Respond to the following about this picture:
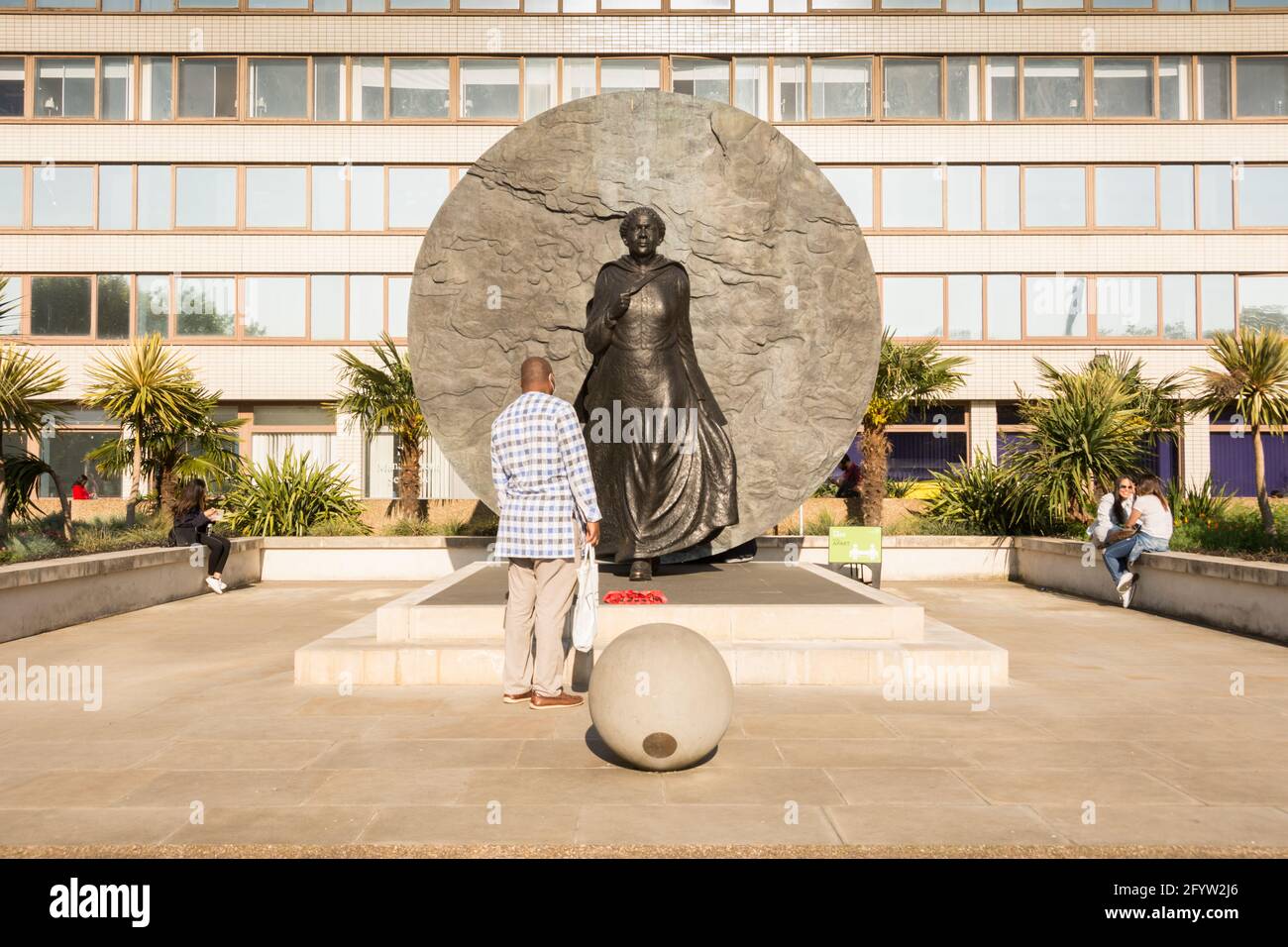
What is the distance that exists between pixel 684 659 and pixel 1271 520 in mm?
13482

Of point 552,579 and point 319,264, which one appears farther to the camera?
point 319,264

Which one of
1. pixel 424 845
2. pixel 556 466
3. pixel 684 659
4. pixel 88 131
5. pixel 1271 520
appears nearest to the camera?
pixel 424 845

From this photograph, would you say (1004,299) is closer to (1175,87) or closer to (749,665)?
(1175,87)

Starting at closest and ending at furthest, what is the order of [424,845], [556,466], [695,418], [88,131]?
1. [424,845]
2. [556,466]
3. [695,418]
4. [88,131]

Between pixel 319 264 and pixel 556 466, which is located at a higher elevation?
pixel 319 264

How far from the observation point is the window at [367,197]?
78.1ft

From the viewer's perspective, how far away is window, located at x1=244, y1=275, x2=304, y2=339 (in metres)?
23.8

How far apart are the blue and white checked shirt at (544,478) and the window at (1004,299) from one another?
20.8 meters

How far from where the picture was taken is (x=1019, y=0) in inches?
950

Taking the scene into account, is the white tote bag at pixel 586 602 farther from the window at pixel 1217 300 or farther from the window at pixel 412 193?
the window at pixel 1217 300

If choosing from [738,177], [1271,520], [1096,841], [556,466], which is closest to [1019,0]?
[1271,520]

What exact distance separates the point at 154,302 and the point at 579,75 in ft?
37.7
